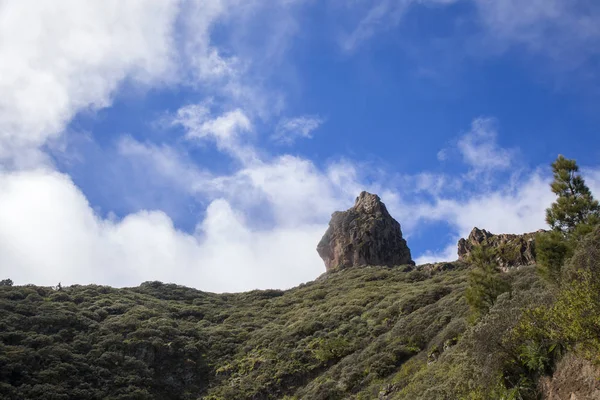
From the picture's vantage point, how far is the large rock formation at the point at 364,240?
8375 centimetres

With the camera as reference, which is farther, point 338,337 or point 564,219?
point 338,337

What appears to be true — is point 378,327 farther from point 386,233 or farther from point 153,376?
point 386,233

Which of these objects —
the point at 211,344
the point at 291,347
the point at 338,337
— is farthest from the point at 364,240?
the point at 338,337

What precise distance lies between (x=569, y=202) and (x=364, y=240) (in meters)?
60.5

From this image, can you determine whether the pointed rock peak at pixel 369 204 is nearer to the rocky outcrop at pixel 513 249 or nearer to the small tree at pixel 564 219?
the rocky outcrop at pixel 513 249

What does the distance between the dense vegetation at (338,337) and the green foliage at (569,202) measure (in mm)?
62

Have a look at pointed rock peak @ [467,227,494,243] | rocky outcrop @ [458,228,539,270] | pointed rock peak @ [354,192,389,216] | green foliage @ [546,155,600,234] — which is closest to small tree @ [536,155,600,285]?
green foliage @ [546,155,600,234]

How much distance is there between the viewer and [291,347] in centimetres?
3825

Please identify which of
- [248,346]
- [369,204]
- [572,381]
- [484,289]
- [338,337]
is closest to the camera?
[572,381]

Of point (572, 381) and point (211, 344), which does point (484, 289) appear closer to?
point (572, 381)

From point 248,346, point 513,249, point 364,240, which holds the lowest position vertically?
point 248,346

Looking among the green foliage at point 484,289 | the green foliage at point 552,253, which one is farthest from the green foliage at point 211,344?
the green foliage at point 552,253

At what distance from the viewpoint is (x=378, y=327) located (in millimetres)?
36531

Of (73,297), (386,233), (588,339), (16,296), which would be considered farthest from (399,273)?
(588,339)
